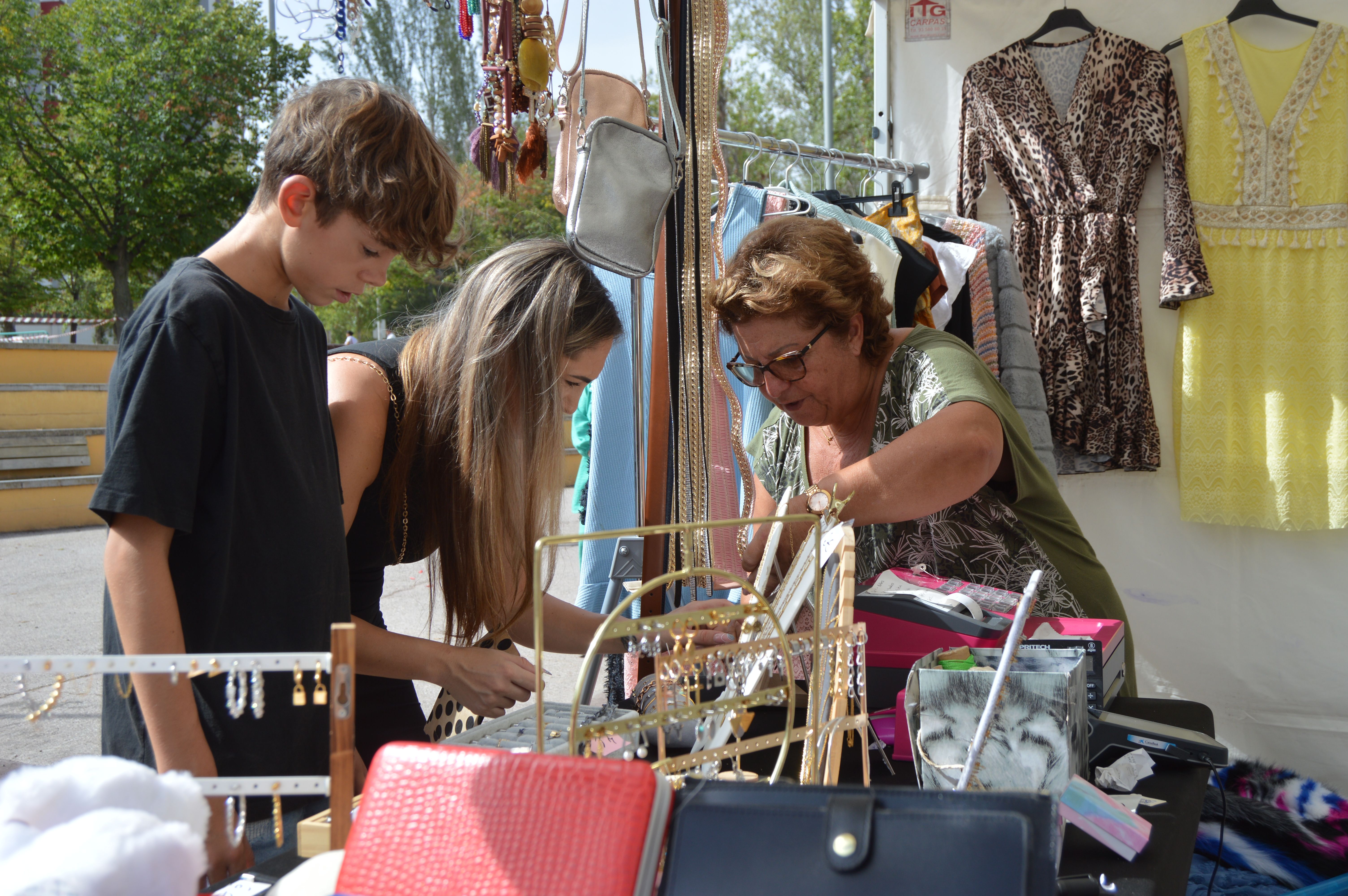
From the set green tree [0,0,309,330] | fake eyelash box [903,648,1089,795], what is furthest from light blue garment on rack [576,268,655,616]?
green tree [0,0,309,330]

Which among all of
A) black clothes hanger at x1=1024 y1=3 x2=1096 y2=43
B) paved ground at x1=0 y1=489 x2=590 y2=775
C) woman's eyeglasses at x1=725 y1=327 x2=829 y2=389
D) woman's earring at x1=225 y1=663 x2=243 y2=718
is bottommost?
paved ground at x1=0 y1=489 x2=590 y2=775

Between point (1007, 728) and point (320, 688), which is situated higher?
point (320, 688)

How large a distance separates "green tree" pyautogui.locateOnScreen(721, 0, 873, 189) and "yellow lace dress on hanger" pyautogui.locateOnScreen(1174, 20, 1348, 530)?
1417 cm

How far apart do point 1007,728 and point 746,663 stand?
0.34 meters

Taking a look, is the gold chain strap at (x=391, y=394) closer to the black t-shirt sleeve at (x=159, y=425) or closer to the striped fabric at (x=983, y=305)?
the black t-shirt sleeve at (x=159, y=425)

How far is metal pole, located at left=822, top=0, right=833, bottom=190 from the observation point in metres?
4.21

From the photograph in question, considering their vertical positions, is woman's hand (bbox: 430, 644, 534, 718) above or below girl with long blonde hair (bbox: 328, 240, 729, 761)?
below

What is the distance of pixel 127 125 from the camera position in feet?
46.6

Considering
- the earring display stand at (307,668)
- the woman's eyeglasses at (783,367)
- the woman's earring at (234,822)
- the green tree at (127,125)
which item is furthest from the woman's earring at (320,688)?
the green tree at (127,125)

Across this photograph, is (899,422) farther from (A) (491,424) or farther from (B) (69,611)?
(B) (69,611)

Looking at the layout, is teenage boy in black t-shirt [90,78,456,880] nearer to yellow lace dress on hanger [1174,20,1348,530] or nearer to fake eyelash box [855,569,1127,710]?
fake eyelash box [855,569,1127,710]

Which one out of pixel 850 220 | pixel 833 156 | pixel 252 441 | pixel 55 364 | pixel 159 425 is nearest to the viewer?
pixel 159 425

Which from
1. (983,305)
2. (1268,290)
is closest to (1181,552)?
(1268,290)

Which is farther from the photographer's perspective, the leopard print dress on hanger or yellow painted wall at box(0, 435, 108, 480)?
yellow painted wall at box(0, 435, 108, 480)
